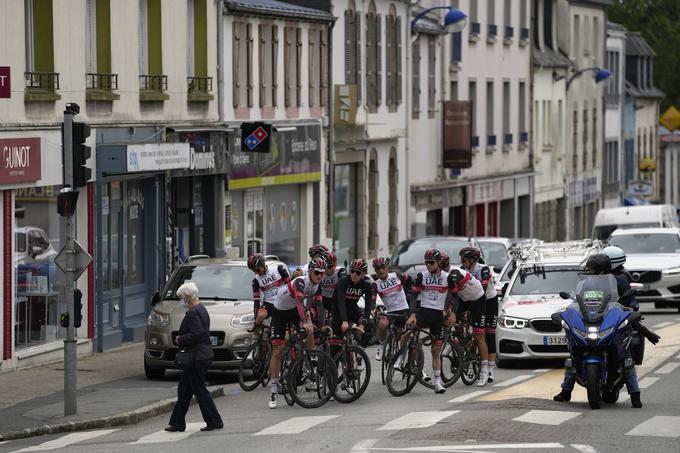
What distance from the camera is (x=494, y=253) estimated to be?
3784 centimetres

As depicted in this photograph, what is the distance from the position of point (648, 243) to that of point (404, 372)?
60.2ft

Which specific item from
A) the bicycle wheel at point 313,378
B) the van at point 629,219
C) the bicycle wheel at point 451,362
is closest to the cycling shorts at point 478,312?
the bicycle wheel at point 451,362

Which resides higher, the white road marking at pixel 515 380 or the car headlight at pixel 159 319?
the car headlight at pixel 159 319

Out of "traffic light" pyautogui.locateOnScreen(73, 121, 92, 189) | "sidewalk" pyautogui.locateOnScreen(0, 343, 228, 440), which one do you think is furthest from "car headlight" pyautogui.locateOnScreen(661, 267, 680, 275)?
"traffic light" pyautogui.locateOnScreen(73, 121, 92, 189)

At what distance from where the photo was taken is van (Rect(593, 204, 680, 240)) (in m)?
47.7

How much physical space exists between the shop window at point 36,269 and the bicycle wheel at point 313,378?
23.6ft

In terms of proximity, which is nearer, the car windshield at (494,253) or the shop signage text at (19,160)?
the shop signage text at (19,160)

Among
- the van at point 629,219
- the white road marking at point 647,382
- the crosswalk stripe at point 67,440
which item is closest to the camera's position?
the crosswalk stripe at point 67,440

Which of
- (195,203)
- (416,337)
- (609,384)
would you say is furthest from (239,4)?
(609,384)

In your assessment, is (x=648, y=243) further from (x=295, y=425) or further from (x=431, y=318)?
(x=295, y=425)

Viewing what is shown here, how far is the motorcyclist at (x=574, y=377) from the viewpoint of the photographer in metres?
18.7

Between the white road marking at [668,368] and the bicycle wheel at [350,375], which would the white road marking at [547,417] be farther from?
the white road marking at [668,368]

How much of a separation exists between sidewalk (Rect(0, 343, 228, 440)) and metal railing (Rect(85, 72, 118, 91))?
4405 mm

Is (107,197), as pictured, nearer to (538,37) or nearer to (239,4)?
(239,4)
